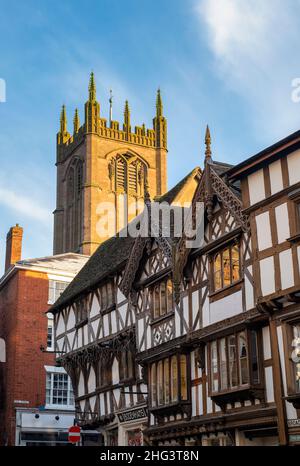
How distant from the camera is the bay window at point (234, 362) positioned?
55.8 ft

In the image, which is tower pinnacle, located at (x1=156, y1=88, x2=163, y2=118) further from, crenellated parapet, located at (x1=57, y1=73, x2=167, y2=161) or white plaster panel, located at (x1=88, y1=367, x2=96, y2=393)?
white plaster panel, located at (x1=88, y1=367, x2=96, y2=393)

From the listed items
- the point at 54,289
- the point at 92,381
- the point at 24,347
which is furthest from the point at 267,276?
the point at 54,289

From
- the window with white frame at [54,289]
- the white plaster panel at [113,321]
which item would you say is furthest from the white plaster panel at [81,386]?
the window with white frame at [54,289]

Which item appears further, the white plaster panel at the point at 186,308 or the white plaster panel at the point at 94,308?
the white plaster panel at the point at 94,308

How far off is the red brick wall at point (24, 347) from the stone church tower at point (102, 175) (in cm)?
3155

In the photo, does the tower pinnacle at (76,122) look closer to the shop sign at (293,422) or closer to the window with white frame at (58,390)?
the window with white frame at (58,390)

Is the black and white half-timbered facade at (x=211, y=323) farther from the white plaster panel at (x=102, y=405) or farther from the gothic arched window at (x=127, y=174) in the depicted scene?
the gothic arched window at (x=127, y=174)

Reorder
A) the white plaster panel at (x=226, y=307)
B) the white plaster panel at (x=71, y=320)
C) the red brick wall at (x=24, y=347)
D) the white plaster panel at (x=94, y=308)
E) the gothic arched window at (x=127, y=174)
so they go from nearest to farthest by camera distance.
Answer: the white plaster panel at (x=226, y=307) → the white plaster panel at (x=94, y=308) → the white plaster panel at (x=71, y=320) → the red brick wall at (x=24, y=347) → the gothic arched window at (x=127, y=174)

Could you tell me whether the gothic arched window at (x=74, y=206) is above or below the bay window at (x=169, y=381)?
above

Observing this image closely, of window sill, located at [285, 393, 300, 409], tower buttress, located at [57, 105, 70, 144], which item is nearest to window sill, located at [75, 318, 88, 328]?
window sill, located at [285, 393, 300, 409]

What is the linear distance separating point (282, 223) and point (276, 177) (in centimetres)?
122

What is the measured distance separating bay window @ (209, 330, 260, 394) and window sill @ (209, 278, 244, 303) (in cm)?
110

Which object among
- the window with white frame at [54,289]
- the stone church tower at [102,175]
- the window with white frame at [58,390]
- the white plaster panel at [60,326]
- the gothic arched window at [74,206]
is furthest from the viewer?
the gothic arched window at [74,206]

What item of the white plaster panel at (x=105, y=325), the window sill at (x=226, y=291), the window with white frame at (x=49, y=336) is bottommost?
the window sill at (x=226, y=291)
